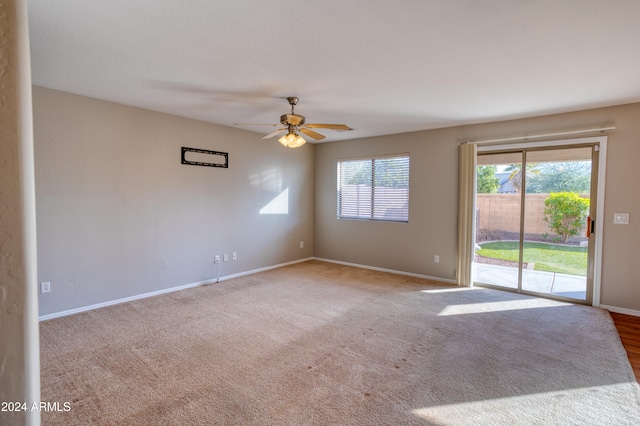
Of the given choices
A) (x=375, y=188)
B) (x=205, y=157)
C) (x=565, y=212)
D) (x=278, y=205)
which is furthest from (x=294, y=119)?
(x=565, y=212)

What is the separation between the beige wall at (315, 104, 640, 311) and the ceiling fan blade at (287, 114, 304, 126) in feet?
8.76

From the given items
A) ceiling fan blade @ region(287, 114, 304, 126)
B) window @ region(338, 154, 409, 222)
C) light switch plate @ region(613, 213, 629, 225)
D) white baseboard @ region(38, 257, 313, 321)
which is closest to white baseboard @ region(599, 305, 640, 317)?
light switch plate @ region(613, 213, 629, 225)

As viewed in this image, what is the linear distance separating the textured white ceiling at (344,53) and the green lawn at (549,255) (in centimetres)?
186

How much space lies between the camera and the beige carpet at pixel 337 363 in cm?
199

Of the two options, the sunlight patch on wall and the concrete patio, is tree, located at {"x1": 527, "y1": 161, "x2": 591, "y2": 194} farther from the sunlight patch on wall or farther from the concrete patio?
the sunlight patch on wall

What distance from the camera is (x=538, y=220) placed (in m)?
4.30

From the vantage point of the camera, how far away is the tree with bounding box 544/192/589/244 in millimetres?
4047

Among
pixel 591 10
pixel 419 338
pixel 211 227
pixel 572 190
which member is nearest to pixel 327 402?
pixel 419 338

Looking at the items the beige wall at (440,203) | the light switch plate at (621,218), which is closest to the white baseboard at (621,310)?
the beige wall at (440,203)

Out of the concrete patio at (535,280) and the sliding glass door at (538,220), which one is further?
the concrete patio at (535,280)

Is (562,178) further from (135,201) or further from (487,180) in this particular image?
(135,201)

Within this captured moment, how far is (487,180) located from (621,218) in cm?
158

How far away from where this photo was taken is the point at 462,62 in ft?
8.57

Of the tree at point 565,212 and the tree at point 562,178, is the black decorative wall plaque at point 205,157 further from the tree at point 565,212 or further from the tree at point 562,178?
the tree at point 565,212
